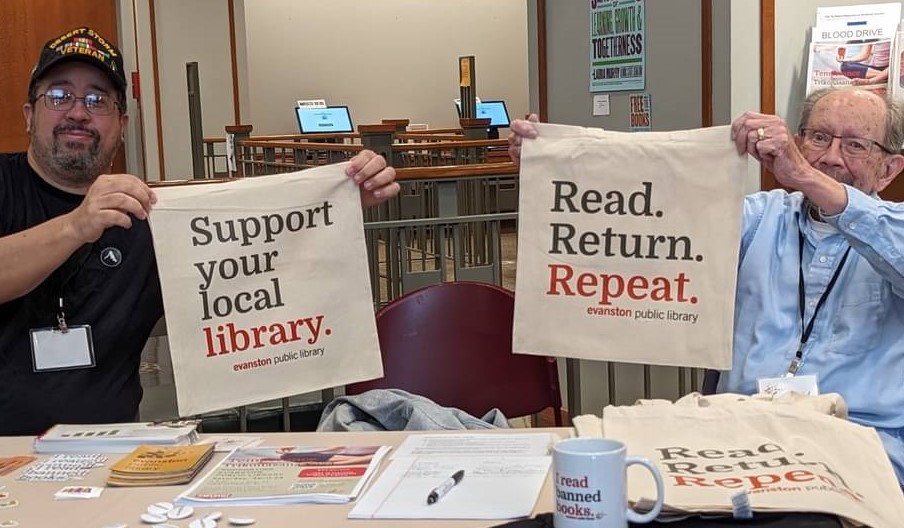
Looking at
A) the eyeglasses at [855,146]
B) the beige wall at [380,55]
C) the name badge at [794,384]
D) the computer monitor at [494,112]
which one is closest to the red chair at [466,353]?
the name badge at [794,384]

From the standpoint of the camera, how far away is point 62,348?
207cm

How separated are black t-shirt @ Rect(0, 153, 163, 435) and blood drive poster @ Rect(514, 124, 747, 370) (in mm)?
814

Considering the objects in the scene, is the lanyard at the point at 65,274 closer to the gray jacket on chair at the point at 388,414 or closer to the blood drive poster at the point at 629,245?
the gray jacket on chair at the point at 388,414

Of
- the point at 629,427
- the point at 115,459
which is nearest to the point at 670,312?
the point at 629,427

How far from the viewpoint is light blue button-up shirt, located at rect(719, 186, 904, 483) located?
1.87 meters

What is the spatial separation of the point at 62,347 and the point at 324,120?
34.8 feet

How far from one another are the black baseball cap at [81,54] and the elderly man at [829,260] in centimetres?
93

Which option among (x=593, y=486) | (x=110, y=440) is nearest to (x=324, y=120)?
(x=110, y=440)

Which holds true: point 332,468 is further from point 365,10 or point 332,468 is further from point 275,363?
point 365,10

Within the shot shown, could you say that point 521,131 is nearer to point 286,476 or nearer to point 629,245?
point 629,245

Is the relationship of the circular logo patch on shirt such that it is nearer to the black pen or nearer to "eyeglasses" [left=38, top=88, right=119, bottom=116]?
"eyeglasses" [left=38, top=88, right=119, bottom=116]

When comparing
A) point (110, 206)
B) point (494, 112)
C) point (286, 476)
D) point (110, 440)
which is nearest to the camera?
point (286, 476)

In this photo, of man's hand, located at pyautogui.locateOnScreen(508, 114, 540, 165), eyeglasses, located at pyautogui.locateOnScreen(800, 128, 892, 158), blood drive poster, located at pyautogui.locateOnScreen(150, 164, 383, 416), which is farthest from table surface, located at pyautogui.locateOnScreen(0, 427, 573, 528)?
Result: eyeglasses, located at pyautogui.locateOnScreen(800, 128, 892, 158)

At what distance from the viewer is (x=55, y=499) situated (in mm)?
1455
